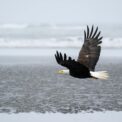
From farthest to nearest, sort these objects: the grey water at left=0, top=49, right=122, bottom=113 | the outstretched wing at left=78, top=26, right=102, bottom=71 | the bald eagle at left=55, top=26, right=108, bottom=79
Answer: the grey water at left=0, top=49, right=122, bottom=113
the outstretched wing at left=78, top=26, right=102, bottom=71
the bald eagle at left=55, top=26, right=108, bottom=79

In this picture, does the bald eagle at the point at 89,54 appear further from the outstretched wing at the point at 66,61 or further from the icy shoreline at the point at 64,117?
the icy shoreline at the point at 64,117

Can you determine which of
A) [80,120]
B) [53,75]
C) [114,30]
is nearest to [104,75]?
[80,120]

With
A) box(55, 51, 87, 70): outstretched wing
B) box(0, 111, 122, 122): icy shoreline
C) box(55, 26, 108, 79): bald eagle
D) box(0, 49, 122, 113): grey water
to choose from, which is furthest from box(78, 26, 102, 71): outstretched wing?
box(0, 111, 122, 122): icy shoreline

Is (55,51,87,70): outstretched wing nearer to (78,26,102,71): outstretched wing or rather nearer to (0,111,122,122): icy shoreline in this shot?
(78,26,102,71): outstretched wing

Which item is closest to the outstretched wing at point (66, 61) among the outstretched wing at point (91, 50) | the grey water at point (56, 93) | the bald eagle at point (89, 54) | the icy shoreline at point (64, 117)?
the bald eagle at point (89, 54)

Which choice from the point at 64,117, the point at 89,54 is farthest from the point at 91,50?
the point at 64,117

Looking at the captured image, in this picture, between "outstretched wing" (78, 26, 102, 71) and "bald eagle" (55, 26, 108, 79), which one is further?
"outstretched wing" (78, 26, 102, 71)

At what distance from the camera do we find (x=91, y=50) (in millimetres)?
14984

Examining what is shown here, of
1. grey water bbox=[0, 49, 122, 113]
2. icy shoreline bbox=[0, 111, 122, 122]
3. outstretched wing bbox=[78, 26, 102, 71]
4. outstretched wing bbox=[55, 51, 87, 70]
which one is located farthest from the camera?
grey water bbox=[0, 49, 122, 113]

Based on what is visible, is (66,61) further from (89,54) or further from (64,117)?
(64,117)

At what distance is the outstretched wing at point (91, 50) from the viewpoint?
1488cm

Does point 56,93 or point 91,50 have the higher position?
point 91,50

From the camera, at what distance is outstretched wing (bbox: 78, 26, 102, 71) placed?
14883 millimetres

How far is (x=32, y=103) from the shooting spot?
2156 centimetres
